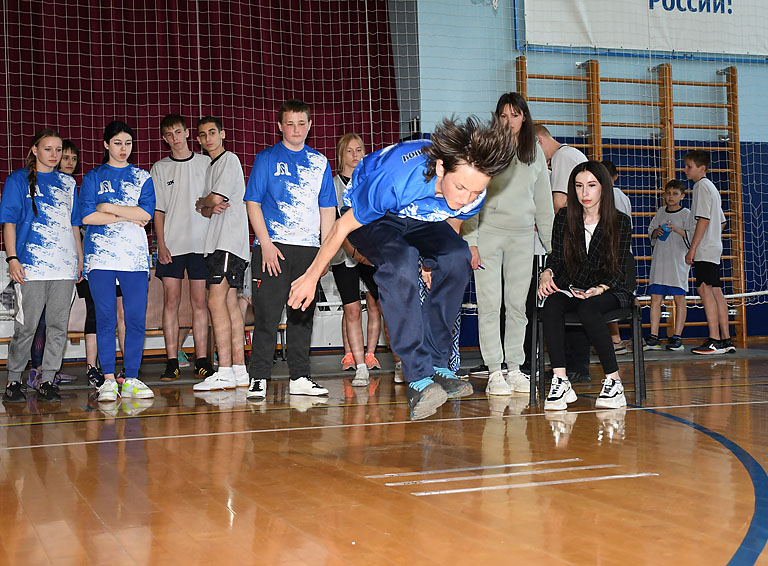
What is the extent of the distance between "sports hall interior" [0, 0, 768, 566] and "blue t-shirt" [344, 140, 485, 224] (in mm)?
736

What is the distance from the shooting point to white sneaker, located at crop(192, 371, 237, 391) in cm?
414

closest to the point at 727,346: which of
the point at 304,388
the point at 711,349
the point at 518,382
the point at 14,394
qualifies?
the point at 711,349

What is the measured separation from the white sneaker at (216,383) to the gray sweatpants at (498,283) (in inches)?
55.1

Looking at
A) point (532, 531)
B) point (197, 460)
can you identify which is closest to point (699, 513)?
point (532, 531)

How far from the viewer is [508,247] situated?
3.73 metres

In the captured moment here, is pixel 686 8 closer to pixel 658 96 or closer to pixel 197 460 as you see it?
pixel 658 96

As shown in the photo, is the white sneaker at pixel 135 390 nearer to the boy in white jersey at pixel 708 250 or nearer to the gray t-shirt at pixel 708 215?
the boy in white jersey at pixel 708 250

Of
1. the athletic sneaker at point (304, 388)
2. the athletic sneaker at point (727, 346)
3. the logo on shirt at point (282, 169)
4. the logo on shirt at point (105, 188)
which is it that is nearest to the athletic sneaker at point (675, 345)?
the athletic sneaker at point (727, 346)

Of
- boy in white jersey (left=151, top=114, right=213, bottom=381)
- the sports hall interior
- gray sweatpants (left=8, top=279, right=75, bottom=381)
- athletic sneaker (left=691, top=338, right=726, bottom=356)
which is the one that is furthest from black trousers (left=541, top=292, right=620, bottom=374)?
athletic sneaker (left=691, top=338, right=726, bottom=356)

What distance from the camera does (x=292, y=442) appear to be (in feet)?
8.36

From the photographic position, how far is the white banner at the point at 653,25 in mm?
6957

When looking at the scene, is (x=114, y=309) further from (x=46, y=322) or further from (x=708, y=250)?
(x=708, y=250)

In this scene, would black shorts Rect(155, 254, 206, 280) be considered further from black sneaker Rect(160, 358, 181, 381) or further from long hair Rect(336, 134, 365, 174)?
long hair Rect(336, 134, 365, 174)

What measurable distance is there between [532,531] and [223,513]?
2.16ft
